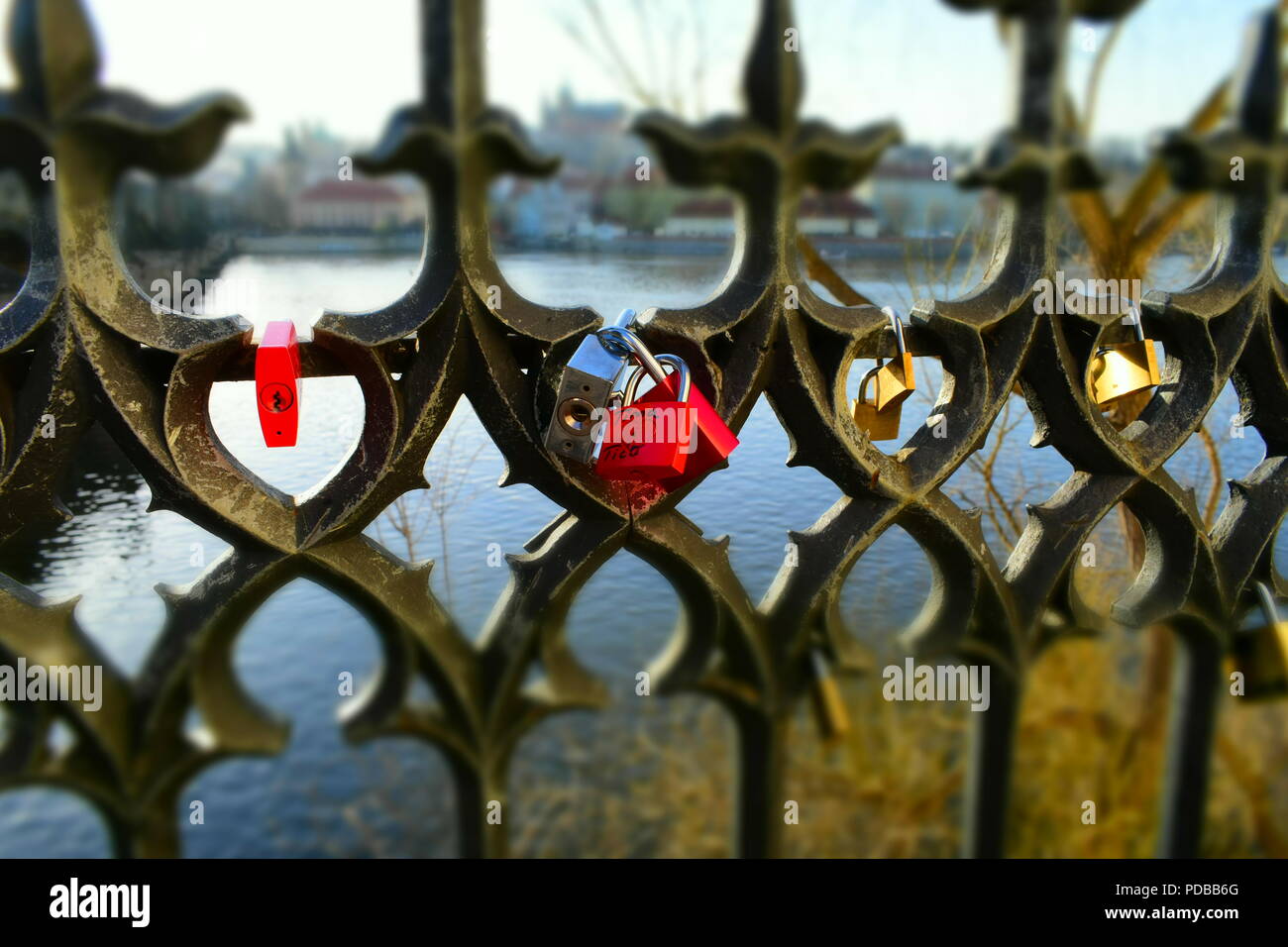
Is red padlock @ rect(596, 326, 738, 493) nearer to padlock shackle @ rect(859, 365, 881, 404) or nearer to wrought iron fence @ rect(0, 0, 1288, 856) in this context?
wrought iron fence @ rect(0, 0, 1288, 856)

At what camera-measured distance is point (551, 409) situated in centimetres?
130

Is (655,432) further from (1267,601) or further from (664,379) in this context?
(1267,601)

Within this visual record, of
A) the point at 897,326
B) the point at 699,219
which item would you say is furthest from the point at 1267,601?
the point at 699,219

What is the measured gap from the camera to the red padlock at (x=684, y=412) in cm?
127

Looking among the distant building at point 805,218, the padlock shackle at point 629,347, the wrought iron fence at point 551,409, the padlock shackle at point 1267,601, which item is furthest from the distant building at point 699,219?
the padlock shackle at point 1267,601

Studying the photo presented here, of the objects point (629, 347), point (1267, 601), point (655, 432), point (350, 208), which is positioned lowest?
point (1267, 601)

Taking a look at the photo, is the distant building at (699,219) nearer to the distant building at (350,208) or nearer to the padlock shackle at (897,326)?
the padlock shackle at (897,326)

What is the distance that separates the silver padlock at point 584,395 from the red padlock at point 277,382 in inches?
12.2

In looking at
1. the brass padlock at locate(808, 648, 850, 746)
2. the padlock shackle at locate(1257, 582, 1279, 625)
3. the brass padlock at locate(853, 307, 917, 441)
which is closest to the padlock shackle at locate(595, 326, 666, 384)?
the brass padlock at locate(853, 307, 917, 441)

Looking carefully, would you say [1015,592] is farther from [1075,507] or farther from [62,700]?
[62,700]

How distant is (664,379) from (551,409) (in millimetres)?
152

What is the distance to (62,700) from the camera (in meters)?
1.22

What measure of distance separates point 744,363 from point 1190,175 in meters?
0.76
